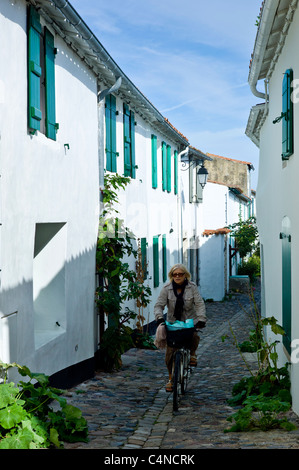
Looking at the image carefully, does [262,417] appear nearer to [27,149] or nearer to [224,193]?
[27,149]

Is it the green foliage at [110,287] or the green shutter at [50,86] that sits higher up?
the green shutter at [50,86]

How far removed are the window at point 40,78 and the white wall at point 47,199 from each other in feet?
0.39

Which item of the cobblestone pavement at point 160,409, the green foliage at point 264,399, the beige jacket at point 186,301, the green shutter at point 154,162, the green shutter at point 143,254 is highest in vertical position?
the green shutter at point 154,162

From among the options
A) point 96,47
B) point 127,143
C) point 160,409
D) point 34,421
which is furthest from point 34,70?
point 127,143

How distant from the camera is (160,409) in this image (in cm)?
732

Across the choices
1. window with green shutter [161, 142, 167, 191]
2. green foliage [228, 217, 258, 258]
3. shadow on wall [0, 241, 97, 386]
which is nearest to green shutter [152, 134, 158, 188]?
window with green shutter [161, 142, 167, 191]

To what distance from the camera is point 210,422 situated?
6.39m

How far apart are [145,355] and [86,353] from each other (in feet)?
10.8

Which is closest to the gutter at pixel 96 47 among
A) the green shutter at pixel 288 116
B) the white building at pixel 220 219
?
the green shutter at pixel 288 116

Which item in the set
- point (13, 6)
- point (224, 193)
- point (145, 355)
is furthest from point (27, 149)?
point (224, 193)

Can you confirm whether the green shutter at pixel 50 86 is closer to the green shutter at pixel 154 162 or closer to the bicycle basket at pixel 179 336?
the bicycle basket at pixel 179 336

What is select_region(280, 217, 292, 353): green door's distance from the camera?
7062mm

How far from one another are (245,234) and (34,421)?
22.7 m

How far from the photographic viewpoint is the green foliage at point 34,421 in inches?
180
